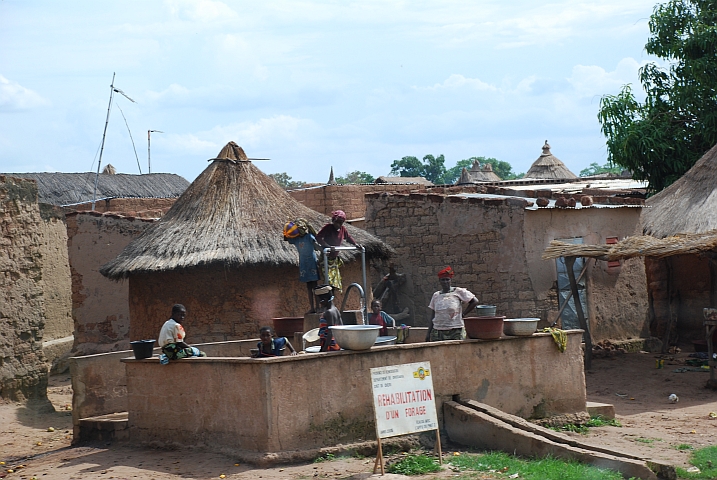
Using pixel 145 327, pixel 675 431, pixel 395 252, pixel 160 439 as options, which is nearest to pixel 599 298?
pixel 395 252

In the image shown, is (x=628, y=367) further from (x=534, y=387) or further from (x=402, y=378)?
(x=402, y=378)

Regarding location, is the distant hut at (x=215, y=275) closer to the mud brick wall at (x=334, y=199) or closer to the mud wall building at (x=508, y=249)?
the mud wall building at (x=508, y=249)

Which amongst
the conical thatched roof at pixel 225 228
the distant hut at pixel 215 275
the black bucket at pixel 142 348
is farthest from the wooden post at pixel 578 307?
the black bucket at pixel 142 348

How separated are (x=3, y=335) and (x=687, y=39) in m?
14.9

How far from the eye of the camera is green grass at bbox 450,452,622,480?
743cm

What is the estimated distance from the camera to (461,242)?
1473 cm

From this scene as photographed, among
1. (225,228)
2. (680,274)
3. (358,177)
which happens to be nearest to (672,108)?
(680,274)

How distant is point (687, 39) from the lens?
19656 mm

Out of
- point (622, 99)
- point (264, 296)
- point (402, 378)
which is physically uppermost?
point (622, 99)

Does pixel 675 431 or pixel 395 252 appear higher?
pixel 395 252

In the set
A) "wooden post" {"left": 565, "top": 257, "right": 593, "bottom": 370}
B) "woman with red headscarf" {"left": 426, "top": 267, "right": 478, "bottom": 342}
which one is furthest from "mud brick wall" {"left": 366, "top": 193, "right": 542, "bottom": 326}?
"woman with red headscarf" {"left": 426, "top": 267, "right": 478, "bottom": 342}

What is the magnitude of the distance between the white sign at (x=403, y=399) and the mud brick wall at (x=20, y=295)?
231 inches

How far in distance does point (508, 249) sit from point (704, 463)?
249 inches

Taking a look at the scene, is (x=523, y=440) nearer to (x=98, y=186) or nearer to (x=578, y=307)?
(x=578, y=307)
